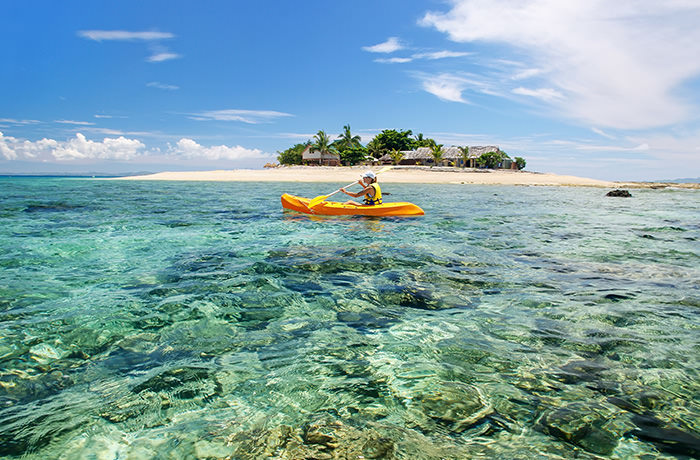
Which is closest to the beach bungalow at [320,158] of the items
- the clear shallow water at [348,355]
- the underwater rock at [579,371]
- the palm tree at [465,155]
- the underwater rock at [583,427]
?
the palm tree at [465,155]

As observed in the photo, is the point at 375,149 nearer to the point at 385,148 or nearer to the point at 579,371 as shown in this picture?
the point at 385,148

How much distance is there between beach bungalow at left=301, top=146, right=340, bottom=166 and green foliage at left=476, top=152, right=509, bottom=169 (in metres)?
28.5

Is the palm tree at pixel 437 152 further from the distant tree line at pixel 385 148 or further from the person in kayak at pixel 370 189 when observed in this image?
the person in kayak at pixel 370 189

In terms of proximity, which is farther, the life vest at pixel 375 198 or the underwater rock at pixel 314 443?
the life vest at pixel 375 198

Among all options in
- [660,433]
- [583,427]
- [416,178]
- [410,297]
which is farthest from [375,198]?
[416,178]

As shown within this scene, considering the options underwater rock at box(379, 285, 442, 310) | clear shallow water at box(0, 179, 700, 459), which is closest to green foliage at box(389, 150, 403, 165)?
clear shallow water at box(0, 179, 700, 459)

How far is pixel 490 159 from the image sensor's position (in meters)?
70.4

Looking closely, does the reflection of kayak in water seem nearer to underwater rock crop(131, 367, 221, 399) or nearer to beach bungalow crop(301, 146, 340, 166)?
underwater rock crop(131, 367, 221, 399)

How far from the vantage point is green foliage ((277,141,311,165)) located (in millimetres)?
87750

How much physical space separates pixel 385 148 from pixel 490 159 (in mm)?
20072

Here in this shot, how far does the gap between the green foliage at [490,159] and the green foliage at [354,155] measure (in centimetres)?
2148

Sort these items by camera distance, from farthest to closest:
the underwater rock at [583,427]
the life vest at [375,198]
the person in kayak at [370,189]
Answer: the life vest at [375,198] < the person in kayak at [370,189] < the underwater rock at [583,427]

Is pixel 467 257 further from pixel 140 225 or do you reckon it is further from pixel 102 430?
pixel 140 225

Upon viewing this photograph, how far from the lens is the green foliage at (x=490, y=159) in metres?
69.7
